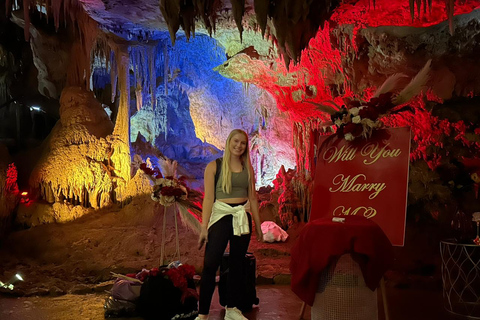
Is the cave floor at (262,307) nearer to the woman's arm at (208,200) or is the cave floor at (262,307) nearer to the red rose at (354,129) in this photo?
the woman's arm at (208,200)

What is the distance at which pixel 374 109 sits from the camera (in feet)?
14.2

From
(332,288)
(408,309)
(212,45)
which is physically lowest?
(408,309)

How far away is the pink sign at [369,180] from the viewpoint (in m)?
4.07

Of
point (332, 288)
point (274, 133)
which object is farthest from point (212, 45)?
point (332, 288)

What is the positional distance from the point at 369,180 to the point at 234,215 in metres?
1.33

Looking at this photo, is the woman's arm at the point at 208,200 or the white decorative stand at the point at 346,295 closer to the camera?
the white decorative stand at the point at 346,295

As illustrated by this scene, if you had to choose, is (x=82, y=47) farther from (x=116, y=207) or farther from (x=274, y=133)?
(x=274, y=133)

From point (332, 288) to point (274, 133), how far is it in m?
9.05

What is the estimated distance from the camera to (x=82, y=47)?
1040 centimetres

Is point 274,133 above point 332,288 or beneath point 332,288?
above

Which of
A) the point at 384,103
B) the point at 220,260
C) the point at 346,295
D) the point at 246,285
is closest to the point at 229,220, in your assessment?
the point at 220,260

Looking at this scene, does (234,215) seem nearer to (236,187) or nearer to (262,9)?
(236,187)

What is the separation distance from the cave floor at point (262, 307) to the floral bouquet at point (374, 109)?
186cm

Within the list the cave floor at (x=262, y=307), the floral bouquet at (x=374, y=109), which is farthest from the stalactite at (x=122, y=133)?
the floral bouquet at (x=374, y=109)
